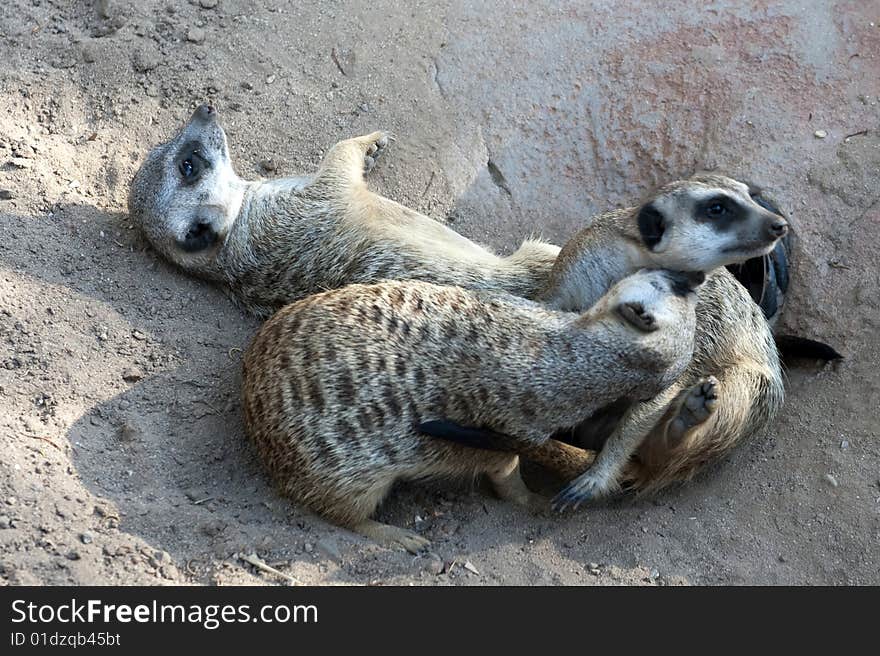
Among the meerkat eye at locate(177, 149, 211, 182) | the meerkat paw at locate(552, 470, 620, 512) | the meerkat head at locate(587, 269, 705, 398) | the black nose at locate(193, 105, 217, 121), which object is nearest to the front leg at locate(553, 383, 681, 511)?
the meerkat paw at locate(552, 470, 620, 512)

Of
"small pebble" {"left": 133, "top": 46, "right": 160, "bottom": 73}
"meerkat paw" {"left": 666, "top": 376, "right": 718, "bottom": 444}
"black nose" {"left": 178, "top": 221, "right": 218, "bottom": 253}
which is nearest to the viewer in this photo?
"meerkat paw" {"left": 666, "top": 376, "right": 718, "bottom": 444}

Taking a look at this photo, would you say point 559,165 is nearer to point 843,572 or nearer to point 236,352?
point 236,352

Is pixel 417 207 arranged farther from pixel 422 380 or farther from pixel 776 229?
pixel 776 229

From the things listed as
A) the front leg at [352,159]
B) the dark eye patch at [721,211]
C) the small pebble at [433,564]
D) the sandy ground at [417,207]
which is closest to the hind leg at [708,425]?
the sandy ground at [417,207]

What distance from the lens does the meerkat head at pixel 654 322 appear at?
123 inches

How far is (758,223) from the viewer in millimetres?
3268

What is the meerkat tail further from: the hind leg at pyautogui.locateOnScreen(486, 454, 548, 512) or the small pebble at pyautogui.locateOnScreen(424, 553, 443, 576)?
the small pebble at pyautogui.locateOnScreen(424, 553, 443, 576)

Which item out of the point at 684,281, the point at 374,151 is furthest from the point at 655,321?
the point at 374,151

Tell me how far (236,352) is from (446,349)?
1.01m

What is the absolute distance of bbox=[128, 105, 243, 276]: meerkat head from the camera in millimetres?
4129

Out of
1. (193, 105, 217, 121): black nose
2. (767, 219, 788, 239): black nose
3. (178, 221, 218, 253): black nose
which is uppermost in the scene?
(193, 105, 217, 121): black nose

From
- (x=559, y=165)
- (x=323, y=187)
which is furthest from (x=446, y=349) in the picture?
(x=559, y=165)

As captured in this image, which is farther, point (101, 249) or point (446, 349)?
point (101, 249)

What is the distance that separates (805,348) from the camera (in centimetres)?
392
